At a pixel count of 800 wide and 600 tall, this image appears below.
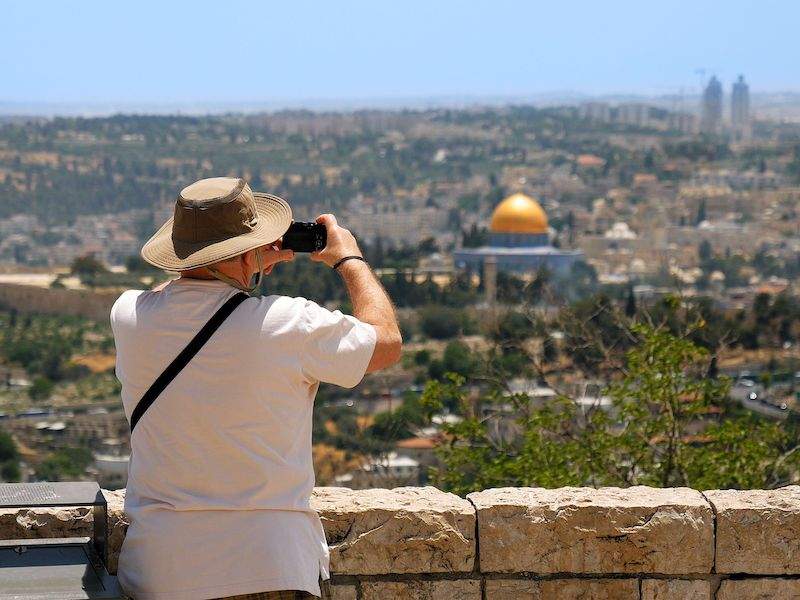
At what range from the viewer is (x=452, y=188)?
129000 millimetres

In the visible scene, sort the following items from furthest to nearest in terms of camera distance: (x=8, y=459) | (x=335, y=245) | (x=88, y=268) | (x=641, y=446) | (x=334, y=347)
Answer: (x=88, y=268) → (x=8, y=459) → (x=641, y=446) → (x=335, y=245) → (x=334, y=347)

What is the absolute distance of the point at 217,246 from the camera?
275 centimetres

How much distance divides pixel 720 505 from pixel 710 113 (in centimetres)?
18380

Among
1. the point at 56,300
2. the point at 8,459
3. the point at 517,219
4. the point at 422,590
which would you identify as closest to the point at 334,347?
the point at 422,590

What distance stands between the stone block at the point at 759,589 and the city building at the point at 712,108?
177 m

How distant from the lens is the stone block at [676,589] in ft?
12.6

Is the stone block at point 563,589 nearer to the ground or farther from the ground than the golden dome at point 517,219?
farther from the ground

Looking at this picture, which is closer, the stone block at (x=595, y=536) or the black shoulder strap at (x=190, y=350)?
the black shoulder strap at (x=190, y=350)

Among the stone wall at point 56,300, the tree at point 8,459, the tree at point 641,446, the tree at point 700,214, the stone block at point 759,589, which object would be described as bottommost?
the tree at point 700,214

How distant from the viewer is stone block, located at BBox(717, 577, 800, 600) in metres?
3.87

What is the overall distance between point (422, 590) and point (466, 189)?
124 metres

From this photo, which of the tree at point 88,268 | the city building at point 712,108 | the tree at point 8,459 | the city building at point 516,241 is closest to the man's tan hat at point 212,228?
the tree at point 8,459

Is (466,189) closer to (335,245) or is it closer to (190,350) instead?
(335,245)

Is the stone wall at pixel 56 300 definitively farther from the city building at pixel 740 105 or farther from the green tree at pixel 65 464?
the city building at pixel 740 105
